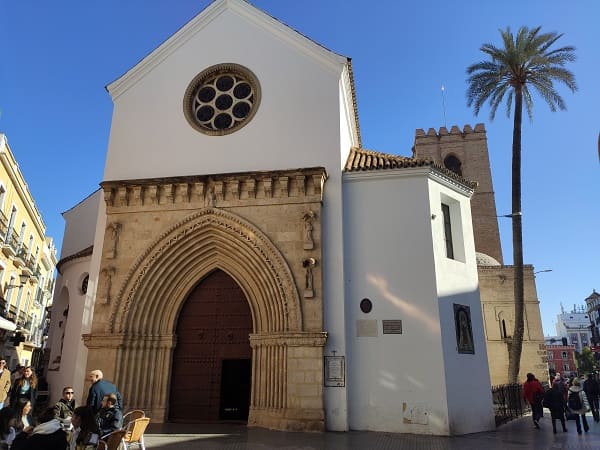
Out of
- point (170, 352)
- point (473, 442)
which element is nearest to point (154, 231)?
point (170, 352)

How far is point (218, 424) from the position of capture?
37.9 feet

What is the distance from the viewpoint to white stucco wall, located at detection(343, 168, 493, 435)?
35.6ft

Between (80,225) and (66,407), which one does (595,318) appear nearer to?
(80,225)

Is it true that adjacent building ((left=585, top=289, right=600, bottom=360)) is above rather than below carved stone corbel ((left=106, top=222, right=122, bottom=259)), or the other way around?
above

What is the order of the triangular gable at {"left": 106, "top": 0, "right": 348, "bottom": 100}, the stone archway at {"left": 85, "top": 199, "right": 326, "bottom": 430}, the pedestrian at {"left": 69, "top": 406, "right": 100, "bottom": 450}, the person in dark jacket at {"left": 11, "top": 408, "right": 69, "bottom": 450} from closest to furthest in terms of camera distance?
the person in dark jacket at {"left": 11, "top": 408, "right": 69, "bottom": 450}
the pedestrian at {"left": 69, "top": 406, "right": 100, "bottom": 450}
the stone archway at {"left": 85, "top": 199, "right": 326, "bottom": 430}
the triangular gable at {"left": 106, "top": 0, "right": 348, "bottom": 100}

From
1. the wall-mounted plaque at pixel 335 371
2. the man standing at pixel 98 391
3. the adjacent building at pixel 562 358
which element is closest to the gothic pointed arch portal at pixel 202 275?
the wall-mounted plaque at pixel 335 371

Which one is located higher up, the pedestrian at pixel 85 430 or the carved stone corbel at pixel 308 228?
the carved stone corbel at pixel 308 228

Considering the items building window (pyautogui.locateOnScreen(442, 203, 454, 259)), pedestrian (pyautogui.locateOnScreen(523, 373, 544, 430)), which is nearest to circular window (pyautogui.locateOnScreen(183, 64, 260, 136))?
building window (pyautogui.locateOnScreen(442, 203, 454, 259))

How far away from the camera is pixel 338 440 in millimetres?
9508

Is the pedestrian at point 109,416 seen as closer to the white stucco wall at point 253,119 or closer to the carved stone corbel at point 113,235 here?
the white stucco wall at point 253,119

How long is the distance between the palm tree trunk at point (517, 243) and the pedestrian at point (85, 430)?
16.3 m

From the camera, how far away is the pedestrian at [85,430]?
18.9 ft

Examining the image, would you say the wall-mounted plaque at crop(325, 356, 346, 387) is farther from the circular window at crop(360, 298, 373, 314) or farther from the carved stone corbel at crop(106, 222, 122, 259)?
the carved stone corbel at crop(106, 222, 122, 259)

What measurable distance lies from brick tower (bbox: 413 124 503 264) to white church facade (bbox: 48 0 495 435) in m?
23.1
